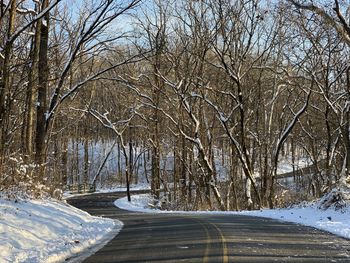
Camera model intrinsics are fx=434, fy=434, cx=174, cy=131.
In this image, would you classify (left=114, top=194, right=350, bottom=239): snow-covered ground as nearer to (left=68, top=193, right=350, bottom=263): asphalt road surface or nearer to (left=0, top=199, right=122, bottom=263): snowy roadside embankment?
(left=68, top=193, right=350, bottom=263): asphalt road surface

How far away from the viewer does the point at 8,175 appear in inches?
562

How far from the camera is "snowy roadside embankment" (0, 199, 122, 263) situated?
372 inches

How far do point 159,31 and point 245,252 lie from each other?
98.7 feet

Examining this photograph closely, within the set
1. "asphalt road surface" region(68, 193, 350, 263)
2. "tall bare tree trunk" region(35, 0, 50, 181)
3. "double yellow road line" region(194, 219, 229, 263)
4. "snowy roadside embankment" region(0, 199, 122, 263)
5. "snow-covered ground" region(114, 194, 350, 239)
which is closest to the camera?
"double yellow road line" region(194, 219, 229, 263)

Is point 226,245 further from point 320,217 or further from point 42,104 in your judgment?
point 42,104

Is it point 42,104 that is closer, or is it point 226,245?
point 226,245

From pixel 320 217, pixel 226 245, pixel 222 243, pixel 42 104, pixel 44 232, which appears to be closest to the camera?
pixel 226 245

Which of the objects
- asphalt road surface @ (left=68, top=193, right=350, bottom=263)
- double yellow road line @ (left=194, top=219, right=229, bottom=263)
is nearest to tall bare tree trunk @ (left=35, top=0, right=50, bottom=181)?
asphalt road surface @ (left=68, top=193, right=350, bottom=263)

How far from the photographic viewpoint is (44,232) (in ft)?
38.5

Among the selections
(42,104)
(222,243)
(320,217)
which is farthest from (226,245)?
(42,104)

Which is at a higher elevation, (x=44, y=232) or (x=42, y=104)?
(x=42, y=104)

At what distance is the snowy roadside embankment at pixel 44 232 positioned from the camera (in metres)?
9.46

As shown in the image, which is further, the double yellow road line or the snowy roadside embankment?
the snowy roadside embankment

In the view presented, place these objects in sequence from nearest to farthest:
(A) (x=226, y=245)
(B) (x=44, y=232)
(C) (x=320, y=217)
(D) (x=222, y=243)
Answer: (A) (x=226, y=245) → (D) (x=222, y=243) → (B) (x=44, y=232) → (C) (x=320, y=217)
